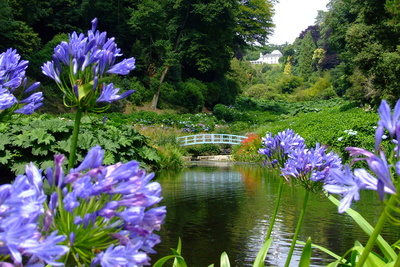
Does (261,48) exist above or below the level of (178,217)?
above

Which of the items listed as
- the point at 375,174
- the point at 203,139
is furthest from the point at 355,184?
the point at 203,139

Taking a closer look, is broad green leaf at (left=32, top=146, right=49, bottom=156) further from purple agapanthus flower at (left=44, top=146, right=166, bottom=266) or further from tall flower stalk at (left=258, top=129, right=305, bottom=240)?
purple agapanthus flower at (left=44, top=146, right=166, bottom=266)

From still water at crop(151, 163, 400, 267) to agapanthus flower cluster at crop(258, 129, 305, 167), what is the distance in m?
1.06

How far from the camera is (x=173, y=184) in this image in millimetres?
7754

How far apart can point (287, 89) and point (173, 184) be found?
59.3 metres

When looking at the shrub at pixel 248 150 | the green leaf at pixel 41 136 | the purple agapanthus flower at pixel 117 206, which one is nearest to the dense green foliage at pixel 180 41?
the shrub at pixel 248 150

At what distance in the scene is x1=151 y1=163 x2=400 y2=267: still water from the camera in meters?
3.58

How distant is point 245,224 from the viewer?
15.4 feet

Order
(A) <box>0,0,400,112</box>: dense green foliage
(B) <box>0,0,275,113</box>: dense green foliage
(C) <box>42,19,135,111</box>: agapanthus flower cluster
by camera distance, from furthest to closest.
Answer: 1. (B) <box>0,0,275,113</box>: dense green foliage
2. (A) <box>0,0,400,112</box>: dense green foliage
3. (C) <box>42,19,135,111</box>: agapanthus flower cluster

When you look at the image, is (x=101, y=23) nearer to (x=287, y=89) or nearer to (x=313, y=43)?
(x=287, y=89)

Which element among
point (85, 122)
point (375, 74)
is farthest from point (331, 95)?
point (85, 122)

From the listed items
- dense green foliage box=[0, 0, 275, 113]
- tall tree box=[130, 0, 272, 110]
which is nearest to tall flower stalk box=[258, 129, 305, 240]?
dense green foliage box=[0, 0, 275, 113]

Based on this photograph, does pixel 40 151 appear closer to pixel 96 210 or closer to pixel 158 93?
pixel 96 210

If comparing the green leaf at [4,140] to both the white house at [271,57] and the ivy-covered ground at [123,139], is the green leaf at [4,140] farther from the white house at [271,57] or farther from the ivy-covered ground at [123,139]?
the white house at [271,57]
